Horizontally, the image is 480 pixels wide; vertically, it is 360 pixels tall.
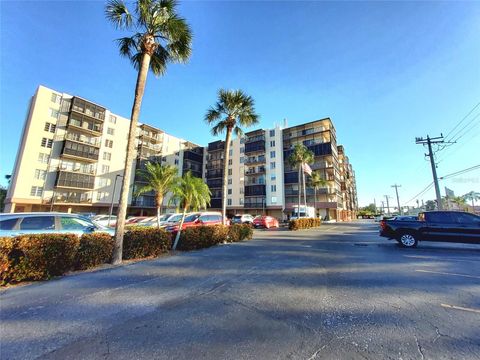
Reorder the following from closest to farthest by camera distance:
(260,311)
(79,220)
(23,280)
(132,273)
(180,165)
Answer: (260,311) → (23,280) → (132,273) → (79,220) → (180,165)

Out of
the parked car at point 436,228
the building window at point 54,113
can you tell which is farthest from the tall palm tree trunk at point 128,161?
the building window at point 54,113

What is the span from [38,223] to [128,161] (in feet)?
11.6

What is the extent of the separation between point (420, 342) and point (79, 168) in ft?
155

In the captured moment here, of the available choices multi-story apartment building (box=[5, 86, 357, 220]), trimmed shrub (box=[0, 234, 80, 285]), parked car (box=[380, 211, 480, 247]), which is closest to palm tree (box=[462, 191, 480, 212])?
multi-story apartment building (box=[5, 86, 357, 220])

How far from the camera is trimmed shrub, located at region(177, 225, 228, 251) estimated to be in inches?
420

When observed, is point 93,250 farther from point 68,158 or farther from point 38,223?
point 68,158

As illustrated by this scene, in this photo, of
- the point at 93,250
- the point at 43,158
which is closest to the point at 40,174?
the point at 43,158

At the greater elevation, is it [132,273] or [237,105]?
[237,105]

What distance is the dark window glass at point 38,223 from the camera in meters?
7.05

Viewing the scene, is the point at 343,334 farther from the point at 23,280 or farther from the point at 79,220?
the point at 79,220

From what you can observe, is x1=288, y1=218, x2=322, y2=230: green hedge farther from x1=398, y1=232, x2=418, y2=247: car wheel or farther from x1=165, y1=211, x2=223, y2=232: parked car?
x1=398, y1=232, x2=418, y2=247: car wheel

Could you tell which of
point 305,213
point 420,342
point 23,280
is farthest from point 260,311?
point 305,213

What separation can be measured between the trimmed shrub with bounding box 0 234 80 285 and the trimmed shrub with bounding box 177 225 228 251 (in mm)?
4793

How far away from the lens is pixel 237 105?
1539 centimetres
